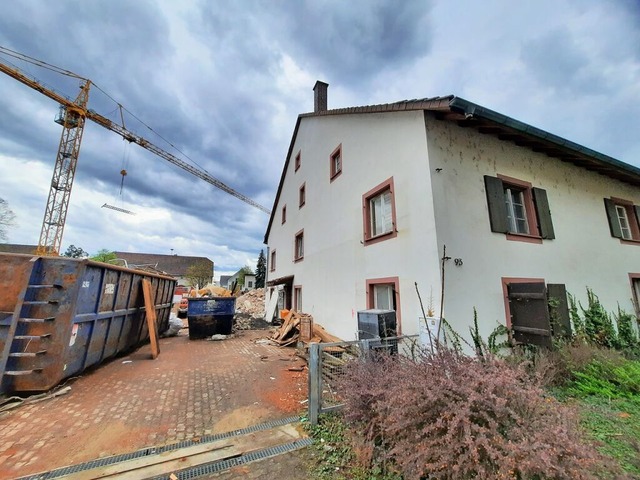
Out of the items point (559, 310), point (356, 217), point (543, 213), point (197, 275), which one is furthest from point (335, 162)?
point (197, 275)

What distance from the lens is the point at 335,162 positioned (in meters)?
9.62

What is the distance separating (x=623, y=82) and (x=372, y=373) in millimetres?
9896

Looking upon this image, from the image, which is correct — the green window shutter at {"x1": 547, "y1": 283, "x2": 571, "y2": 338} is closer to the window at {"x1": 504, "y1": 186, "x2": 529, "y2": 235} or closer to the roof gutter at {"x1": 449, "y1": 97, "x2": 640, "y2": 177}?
the window at {"x1": 504, "y1": 186, "x2": 529, "y2": 235}

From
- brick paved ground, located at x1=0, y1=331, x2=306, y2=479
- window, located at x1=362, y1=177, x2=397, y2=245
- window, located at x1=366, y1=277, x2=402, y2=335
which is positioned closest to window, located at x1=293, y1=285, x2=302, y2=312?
brick paved ground, located at x1=0, y1=331, x2=306, y2=479

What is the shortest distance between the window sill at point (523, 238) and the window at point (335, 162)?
516cm

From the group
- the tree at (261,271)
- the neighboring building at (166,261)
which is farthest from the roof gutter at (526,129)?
the neighboring building at (166,261)

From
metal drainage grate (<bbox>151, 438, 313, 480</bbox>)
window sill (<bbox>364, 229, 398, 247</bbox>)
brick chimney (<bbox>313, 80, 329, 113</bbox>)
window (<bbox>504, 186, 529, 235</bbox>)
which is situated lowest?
metal drainage grate (<bbox>151, 438, 313, 480</bbox>)

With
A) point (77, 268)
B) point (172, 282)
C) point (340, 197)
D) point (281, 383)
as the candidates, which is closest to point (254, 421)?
point (281, 383)

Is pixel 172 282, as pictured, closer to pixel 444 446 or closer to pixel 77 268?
pixel 77 268

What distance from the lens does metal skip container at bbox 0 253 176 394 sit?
4406 mm

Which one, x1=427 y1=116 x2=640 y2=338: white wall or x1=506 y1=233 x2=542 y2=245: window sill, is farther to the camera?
x1=506 y1=233 x2=542 y2=245: window sill

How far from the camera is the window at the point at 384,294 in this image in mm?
5777

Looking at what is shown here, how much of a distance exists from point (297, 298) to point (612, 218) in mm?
11521

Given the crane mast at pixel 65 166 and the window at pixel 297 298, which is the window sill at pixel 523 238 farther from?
the crane mast at pixel 65 166
